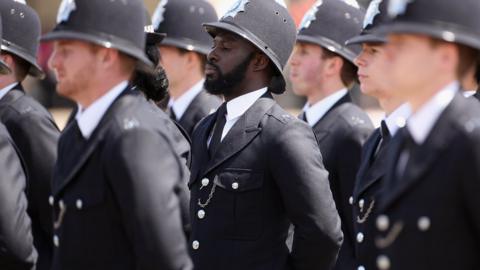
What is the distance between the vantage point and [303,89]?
259 inches

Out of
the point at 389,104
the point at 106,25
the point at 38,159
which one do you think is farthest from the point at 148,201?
the point at 38,159

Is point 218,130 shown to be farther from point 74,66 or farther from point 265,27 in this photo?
point 74,66

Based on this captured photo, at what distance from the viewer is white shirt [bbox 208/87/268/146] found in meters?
4.99

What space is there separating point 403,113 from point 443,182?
174 cm

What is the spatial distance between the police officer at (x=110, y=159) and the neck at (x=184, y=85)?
11.4 feet

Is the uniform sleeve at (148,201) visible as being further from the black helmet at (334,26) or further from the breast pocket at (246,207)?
the black helmet at (334,26)

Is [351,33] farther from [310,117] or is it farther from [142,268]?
[142,268]

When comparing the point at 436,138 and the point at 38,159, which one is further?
the point at 38,159

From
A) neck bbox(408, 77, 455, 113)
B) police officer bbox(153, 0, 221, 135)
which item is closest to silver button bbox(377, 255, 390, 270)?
neck bbox(408, 77, 455, 113)

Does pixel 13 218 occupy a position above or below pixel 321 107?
above

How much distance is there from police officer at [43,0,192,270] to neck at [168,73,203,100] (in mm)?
3464

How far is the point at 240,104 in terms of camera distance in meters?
5.03

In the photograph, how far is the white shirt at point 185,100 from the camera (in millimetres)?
7570

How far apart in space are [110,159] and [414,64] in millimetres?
1112
